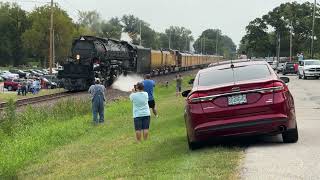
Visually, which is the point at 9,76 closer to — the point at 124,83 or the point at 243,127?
the point at 124,83

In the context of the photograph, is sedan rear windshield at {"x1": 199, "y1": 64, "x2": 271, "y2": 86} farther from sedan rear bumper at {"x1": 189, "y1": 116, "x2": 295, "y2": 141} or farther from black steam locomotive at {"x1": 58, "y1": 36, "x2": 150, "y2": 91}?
black steam locomotive at {"x1": 58, "y1": 36, "x2": 150, "y2": 91}

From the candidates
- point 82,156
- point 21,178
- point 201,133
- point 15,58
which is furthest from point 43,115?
point 15,58

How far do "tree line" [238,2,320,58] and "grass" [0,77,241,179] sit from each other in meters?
94.8

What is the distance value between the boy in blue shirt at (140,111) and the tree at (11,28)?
115678mm

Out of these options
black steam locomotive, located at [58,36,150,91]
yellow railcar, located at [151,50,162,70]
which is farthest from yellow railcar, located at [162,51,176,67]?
black steam locomotive, located at [58,36,150,91]

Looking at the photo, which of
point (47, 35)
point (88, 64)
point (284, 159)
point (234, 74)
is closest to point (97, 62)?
point (88, 64)

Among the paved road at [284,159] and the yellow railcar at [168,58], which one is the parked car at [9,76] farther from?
the paved road at [284,159]

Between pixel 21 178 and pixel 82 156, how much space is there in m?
2.13

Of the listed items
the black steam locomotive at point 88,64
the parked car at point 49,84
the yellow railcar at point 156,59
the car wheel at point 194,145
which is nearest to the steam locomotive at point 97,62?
the black steam locomotive at point 88,64

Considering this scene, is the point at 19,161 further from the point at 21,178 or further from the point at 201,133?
the point at 201,133

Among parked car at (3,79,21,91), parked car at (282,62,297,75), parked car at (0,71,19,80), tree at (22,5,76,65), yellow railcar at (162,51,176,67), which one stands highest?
tree at (22,5,76,65)

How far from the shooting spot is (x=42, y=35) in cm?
10112

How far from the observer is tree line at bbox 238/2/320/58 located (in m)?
117

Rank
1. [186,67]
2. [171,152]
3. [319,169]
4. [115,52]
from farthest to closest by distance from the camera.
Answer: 1. [186,67]
2. [115,52]
3. [171,152]
4. [319,169]
